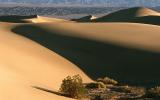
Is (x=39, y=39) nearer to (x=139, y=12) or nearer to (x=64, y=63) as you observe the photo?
(x=64, y=63)

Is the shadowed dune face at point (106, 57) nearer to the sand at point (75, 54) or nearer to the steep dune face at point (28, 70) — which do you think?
the sand at point (75, 54)

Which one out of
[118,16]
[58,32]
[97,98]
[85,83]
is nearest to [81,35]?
[58,32]

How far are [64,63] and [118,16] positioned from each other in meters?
62.6

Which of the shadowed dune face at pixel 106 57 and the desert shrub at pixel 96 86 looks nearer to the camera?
the desert shrub at pixel 96 86

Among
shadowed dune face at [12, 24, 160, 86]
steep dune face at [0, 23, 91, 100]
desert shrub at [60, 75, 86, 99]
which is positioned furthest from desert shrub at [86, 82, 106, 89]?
desert shrub at [60, 75, 86, 99]

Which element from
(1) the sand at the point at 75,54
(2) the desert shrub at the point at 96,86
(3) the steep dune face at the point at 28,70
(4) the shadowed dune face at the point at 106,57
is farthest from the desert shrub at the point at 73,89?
(4) the shadowed dune face at the point at 106,57

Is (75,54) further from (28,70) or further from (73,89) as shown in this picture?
(73,89)

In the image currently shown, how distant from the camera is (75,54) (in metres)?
30.8

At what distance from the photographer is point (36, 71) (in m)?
24.3

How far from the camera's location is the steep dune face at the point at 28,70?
1623 centimetres

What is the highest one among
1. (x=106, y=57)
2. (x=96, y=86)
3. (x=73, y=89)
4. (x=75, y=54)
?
(x=75, y=54)

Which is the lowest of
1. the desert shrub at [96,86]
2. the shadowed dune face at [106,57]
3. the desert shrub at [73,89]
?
the desert shrub at [73,89]

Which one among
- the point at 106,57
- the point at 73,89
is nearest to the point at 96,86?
the point at 73,89

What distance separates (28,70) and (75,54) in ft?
24.3
